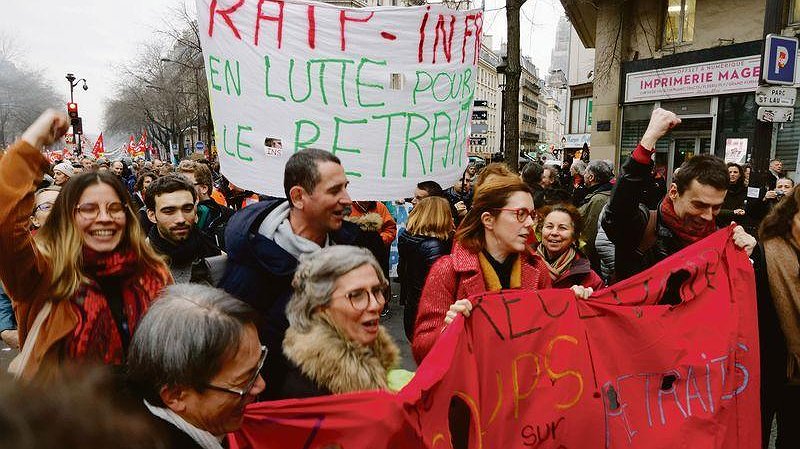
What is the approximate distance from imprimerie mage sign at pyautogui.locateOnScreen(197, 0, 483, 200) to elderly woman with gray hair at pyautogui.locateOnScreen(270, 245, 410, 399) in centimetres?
145

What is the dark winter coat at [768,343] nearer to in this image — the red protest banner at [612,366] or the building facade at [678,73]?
the red protest banner at [612,366]

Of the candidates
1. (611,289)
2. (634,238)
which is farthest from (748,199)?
(611,289)

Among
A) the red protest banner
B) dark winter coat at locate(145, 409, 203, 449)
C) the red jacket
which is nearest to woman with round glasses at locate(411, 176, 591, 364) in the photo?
the red jacket

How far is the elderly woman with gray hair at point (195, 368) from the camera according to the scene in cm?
138

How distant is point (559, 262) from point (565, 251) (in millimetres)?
130

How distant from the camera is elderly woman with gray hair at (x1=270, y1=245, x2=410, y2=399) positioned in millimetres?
1889

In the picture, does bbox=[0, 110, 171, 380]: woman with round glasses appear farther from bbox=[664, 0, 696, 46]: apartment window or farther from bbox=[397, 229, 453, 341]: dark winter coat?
bbox=[664, 0, 696, 46]: apartment window

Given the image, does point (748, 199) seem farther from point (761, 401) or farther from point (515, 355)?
point (515, 355)

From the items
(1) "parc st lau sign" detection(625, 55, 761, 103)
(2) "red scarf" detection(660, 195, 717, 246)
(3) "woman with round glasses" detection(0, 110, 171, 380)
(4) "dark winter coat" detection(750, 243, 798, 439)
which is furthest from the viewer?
(1) "parc st lau sign" detection(625, 55, 761, 103)

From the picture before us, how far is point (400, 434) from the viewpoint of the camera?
186 cm

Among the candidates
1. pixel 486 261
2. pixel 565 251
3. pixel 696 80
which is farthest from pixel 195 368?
pixel 696 80

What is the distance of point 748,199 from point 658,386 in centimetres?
555

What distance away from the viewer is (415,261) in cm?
420

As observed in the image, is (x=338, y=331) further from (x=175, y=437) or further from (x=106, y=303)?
(x=106, y=303)
